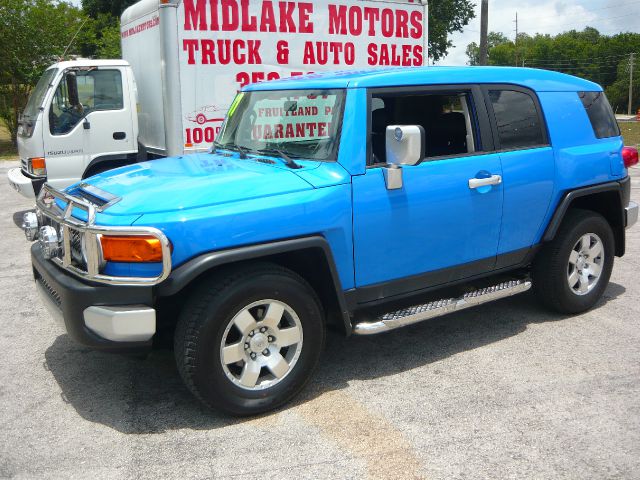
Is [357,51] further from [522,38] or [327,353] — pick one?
[522,38]

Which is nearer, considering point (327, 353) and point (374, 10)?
point (327, 353)

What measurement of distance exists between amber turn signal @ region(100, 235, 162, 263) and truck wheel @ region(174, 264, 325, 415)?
1.13 feet

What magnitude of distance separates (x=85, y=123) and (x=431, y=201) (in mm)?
5961

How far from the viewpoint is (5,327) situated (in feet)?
16.9

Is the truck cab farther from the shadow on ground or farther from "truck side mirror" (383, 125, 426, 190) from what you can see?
"truck side mirror" (383, 125, 426, 190)

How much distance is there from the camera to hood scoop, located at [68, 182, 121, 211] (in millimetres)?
3571

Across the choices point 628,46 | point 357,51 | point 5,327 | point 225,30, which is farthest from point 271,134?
point 628,46

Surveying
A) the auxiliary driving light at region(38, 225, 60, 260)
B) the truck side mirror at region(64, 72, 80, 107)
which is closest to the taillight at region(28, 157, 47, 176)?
the truck side mirror at region(64, 72, 80, 107)

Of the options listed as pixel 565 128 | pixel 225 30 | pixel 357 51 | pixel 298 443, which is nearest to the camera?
pixel 298 443

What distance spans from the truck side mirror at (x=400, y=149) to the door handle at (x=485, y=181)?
56cm

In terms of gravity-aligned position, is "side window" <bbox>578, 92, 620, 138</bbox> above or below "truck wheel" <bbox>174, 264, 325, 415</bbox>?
above

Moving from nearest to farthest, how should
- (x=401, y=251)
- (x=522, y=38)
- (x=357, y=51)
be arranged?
(x=401, y=251) → (x=357, y=51) → (x=522, y=38)

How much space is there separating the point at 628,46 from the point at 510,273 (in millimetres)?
108680

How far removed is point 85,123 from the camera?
340 inches
